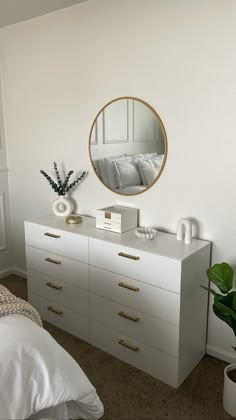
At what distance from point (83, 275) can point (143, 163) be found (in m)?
0.83

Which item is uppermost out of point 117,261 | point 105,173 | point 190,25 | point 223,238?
point 190,25

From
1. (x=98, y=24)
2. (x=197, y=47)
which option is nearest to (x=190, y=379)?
(x=197, y=47)

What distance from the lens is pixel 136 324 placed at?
6.81 ft

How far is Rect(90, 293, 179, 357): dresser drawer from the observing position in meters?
1.95

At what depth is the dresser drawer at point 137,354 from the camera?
1973 millimetres

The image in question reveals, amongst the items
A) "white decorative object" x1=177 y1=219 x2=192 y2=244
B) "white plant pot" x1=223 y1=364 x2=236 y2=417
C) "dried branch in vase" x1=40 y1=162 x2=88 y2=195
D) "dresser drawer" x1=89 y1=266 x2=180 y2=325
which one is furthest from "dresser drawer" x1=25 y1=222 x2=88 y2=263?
"white plant pot" x1=223 y1=364 x2=236 y2=417

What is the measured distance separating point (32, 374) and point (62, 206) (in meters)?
1.69

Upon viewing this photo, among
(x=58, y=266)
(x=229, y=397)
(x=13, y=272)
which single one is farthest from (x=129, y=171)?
(x=13, y=272)

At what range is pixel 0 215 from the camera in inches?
130

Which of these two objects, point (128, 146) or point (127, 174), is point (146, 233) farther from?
point (128, 146)

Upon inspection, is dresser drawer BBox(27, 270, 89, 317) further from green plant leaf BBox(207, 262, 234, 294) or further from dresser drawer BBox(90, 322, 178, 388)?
green plant leaf BBox(207, 262, 234, 294)

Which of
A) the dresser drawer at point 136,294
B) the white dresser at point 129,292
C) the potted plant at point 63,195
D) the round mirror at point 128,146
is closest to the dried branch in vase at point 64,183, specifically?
the potted plant at point 63,195

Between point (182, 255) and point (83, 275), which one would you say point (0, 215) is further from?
point (182, 255)

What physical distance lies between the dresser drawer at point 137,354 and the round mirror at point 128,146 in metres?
0.93
